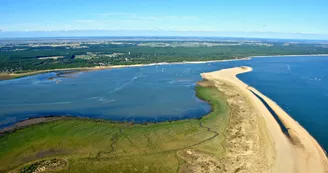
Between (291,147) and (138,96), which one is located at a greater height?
(138,96)

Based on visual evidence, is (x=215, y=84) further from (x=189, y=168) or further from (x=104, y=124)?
Result: (x=189, y=168)

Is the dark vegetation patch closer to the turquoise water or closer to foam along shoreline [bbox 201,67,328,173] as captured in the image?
the turquoise water

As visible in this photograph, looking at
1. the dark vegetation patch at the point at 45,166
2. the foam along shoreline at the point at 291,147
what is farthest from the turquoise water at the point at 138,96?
the dark vegetation patch at the point at 45,166

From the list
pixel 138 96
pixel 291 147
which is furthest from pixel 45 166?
pixel 138 96

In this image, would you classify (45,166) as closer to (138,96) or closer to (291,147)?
(291,147)

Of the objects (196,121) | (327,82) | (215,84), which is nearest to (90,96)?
(196,121)

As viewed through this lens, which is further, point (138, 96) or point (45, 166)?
point (138, 96)

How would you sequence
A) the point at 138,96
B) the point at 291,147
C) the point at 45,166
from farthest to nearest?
1. the point at 138,96
2. the point at 291,147
3. the point at 45,166

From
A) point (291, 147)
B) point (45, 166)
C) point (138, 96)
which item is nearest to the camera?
point (45, 166)
